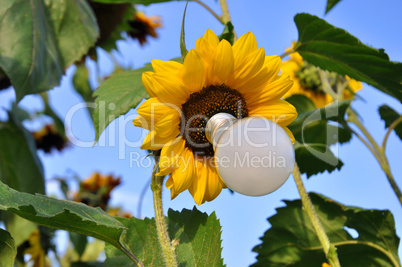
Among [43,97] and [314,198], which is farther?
[43,97]

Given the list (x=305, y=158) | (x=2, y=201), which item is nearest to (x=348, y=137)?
(x=305, y=158)

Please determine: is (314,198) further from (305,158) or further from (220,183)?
(220,183)

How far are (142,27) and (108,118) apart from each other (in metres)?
1.16

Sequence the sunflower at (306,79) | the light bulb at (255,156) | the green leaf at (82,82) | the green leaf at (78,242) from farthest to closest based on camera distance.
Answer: the green leaf at (82,82)
the sunflower at (306,79)
the green leaf at (78,242)
the light bulb at (255,156)

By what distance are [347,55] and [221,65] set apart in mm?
223

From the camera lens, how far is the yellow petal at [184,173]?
0.35m

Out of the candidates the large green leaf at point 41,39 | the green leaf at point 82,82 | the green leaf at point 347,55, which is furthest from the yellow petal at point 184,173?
the green leaf at point 82,82

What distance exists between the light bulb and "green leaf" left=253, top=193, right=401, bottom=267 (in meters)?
0.31

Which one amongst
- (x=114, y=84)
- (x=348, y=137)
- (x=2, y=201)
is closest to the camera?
(x=2, y=201)

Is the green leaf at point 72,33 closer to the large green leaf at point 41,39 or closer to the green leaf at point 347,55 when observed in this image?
the large green leaf at point 41,39

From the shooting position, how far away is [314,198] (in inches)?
23.1

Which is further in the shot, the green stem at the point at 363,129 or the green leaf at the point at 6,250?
the green stem at the point at 363,129

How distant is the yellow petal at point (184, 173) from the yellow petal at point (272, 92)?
7 centimetres

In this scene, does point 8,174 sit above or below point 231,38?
above
